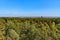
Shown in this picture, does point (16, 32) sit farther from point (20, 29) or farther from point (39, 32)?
point (39, 32)

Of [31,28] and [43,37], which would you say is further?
[31,28]

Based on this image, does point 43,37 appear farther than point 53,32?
No

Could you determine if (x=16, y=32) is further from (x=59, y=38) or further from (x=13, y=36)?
(x=59, y=38)

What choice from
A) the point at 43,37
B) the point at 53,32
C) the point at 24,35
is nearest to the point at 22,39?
the point at 24,35

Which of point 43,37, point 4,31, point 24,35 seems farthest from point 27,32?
point 4,31

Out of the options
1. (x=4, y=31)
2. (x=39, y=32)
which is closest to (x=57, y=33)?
(x=39, y=32)

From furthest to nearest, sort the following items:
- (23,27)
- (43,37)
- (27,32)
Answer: (23,27) → (27,32) → (43,37)

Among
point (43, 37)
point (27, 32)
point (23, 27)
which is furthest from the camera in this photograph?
point (23, 27)

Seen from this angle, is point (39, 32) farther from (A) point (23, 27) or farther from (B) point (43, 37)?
(A) point (23, 27)
